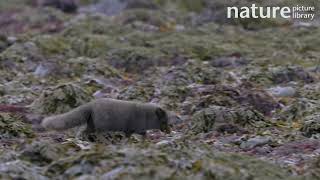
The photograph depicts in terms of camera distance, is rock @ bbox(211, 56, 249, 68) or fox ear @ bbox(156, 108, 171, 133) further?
rock @ bbox(211, 56, 249, 68)

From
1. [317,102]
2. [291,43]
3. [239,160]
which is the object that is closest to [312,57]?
[291,43]

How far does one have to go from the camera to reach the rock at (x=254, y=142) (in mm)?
10308

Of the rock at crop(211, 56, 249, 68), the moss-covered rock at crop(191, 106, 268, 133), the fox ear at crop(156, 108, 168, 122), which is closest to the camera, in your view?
the fox ear at crop(156, 108, 168, 122)

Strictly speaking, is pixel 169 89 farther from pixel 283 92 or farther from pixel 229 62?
pixel 229 62

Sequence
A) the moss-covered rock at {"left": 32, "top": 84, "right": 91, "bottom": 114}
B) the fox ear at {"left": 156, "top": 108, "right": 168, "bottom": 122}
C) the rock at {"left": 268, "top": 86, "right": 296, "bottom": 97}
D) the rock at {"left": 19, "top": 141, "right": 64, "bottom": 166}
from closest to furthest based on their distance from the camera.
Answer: the rock at {"left": 19, "top": 141, "right": 64, "bottom": 166} → the fox ear at {"left": 156, "top": 108, "right": 168, "bottom": 122} → the moss-covered rock at {"left": 32, "top": 84, "right": 91, "bottom": 114} → the rock at {"left": 268, "top": 86, "right": 296, "bottom": 97}

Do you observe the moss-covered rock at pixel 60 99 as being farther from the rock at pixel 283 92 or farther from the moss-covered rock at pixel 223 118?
the rock at pixel 283 92

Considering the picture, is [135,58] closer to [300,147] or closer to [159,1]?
[300,147]

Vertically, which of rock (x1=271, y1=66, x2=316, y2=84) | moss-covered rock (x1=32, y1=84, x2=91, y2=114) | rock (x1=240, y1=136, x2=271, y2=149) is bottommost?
rock (x1=271, y1=66, x2=316, y2=84)

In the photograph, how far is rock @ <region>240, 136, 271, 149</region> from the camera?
10.3 m

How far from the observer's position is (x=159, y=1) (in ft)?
106

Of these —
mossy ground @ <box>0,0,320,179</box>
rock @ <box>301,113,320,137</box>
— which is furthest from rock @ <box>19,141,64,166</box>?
rock @ <box>301,113,320,137</box>

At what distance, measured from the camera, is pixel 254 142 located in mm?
10445

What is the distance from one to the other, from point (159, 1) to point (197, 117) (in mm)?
20826

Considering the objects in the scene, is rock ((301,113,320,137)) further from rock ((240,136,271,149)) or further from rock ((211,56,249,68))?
rock ((211,56,249,68))
